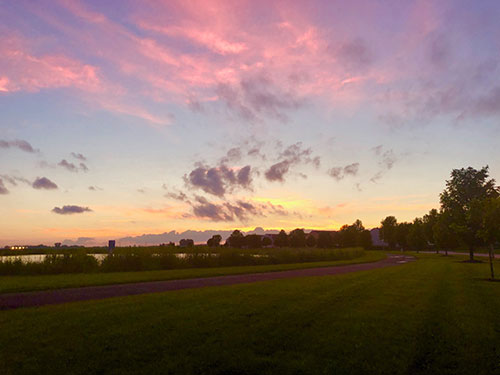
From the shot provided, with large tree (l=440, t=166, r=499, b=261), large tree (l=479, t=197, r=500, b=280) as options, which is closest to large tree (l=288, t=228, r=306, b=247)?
large tree (l=440, t=166, r=499, b=261)

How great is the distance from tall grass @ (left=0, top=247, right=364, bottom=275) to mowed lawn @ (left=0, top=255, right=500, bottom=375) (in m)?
13.1

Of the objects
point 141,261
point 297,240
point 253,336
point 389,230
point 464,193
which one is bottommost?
point 253,336

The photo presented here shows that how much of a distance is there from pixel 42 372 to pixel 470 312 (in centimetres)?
1259

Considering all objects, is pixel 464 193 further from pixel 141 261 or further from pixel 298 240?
pixel 298 240

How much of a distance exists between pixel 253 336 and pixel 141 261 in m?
20.2

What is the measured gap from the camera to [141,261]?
87.2ft

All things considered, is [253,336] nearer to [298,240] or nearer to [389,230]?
[298,240]

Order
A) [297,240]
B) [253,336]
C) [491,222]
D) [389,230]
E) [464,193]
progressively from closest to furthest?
1. [253,336]
2. [491,222]
3. [464,193]
4. [297,240]
5. [389,230]

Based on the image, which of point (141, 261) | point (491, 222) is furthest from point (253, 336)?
point (491, 222)

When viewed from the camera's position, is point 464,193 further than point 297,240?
No

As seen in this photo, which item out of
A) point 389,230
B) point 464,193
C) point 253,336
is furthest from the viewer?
point 389,230

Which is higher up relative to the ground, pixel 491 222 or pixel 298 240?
pixel 491 222

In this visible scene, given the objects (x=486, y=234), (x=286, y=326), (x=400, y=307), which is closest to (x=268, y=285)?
(x=400, y=307)

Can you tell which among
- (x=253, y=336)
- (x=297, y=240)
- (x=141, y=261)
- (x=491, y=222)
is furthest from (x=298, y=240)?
(x=253, y=336)
